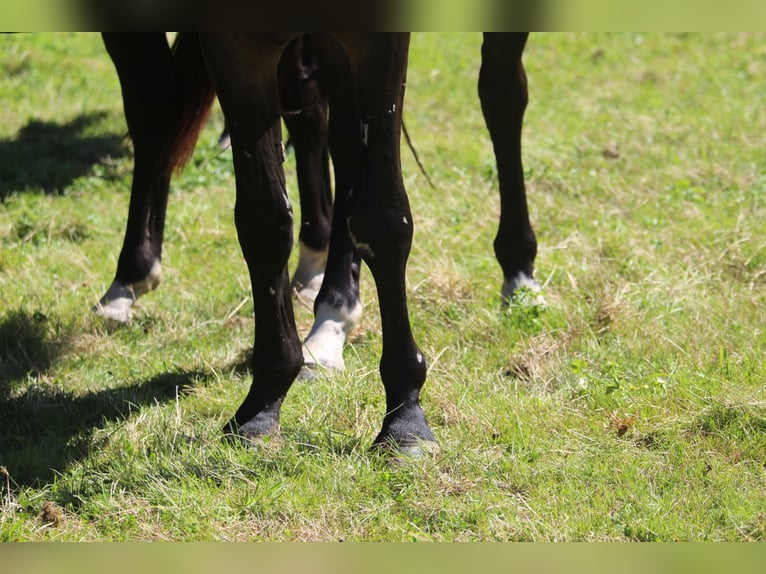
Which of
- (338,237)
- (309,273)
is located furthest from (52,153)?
(338,237)

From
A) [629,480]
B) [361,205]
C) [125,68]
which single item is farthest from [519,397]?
[125,68]

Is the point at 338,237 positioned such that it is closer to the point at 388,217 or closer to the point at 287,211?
the point at 287,211

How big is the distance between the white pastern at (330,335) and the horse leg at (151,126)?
94 centimetres

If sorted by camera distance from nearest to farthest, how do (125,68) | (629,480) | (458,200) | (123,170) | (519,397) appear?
(629,480), (519,397), (125,68), (458,200), (123,170)

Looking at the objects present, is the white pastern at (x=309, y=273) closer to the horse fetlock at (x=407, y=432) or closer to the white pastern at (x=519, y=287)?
the white pastern at (x=519, y=287)

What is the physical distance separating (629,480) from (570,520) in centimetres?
31

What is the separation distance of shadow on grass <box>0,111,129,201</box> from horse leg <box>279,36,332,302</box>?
1916mm

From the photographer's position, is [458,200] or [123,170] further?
[123,170]

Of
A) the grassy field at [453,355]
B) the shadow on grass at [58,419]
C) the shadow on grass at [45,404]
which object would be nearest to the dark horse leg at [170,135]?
the grassy field at [453,355]

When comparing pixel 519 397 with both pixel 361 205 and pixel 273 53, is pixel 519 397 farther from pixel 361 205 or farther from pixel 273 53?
pixel 273 53

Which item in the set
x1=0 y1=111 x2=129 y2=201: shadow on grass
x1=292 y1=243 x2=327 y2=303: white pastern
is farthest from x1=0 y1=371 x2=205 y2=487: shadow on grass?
x1=0 y1=111 x2=129 y2=201: shadow on grass

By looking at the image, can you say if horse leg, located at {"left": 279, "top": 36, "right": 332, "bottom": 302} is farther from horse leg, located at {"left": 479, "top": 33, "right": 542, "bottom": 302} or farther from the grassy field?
horse leg, located at {"left": 479, "top": 33, "right": 542, "bottom": 302}

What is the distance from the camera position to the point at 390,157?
9.93ft

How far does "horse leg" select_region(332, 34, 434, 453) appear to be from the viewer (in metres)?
2.94
